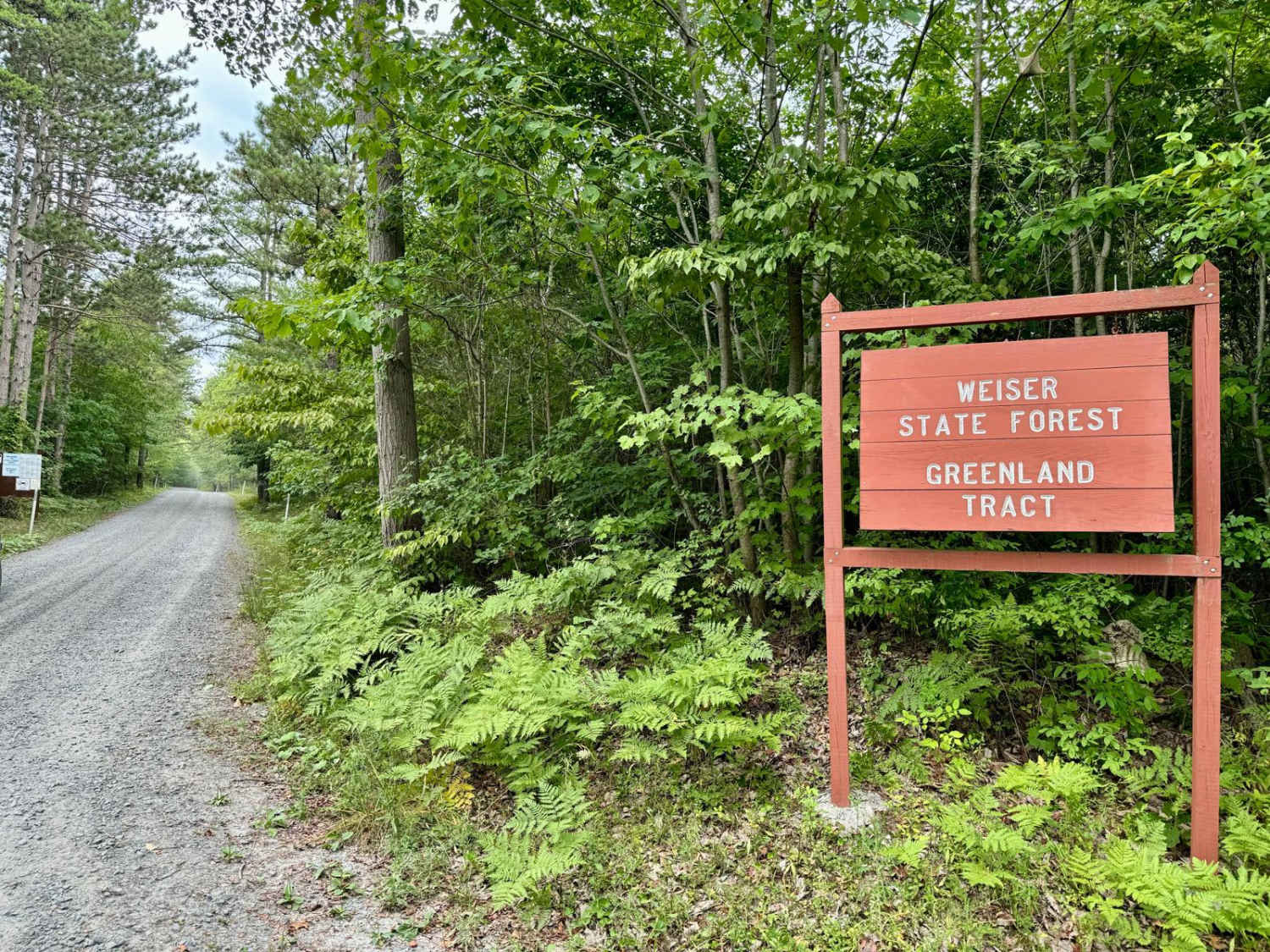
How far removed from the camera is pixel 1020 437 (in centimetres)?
295

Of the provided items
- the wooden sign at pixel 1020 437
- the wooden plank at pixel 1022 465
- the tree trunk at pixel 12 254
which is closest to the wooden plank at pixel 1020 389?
the wooden sign at pixel 1020 437

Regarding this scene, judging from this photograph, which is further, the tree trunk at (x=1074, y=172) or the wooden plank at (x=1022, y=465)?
the tree trunk at (x=1074, y=172)

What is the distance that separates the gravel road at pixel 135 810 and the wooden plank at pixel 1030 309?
3667mm

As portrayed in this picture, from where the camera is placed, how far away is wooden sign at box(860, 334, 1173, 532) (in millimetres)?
2789

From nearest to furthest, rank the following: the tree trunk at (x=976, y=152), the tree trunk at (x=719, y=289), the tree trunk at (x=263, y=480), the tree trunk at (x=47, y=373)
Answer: the tree trunk at (x=719, y=289) < the tree trunk at (x=976, y=152) < the tree trunk at (x=47, y=373) < the tree trunk at (x=263, y=480)

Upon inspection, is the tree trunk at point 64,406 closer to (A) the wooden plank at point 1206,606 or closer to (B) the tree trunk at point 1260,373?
(A) the wooden plank at point 1206,606

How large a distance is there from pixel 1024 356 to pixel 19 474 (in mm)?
16236

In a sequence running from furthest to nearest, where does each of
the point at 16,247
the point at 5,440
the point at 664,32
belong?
the point at 16,247
the point at 5,440
the point at 664,32

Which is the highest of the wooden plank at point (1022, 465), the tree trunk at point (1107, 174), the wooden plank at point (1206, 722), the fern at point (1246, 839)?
the tree trunk at point (1107, 174)

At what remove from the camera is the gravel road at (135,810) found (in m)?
2.62

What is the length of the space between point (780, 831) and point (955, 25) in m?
6.39

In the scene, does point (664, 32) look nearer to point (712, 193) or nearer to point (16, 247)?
point (712, 193)

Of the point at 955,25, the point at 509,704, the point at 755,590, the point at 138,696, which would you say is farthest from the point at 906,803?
the point at 955,25

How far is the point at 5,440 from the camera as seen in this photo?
14969 millimetres
